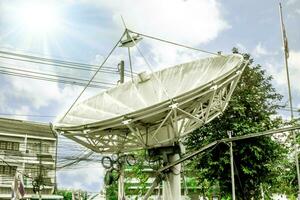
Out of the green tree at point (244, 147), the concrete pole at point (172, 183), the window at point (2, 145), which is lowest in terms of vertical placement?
the concrete pole at point (172, 183)

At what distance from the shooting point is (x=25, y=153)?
203ft

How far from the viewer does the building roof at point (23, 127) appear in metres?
60.3

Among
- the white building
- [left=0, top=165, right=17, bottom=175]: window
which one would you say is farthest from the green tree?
[left=0, top=165, right=17, bottom=175]: window

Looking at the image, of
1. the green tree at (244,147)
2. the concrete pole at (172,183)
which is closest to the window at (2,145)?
the green tree at (244,147)

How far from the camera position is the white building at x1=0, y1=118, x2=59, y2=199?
194 feet

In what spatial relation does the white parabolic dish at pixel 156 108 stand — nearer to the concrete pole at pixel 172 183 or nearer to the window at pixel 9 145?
the concrete pole at pixel 172 183

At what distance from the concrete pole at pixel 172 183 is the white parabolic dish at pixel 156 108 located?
74 centimetres

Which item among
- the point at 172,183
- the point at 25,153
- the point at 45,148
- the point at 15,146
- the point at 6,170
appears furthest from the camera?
the point at 45,148

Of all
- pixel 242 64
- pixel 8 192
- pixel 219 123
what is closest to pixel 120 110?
pixel 242 64

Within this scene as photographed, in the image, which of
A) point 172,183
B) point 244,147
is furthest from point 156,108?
point 244,147

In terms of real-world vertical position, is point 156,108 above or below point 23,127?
below

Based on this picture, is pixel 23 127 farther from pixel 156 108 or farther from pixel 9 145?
pixel 156 108

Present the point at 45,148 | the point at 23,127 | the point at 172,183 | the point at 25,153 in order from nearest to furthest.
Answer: the point at 172,183 < the point at 25,153 < the point at 23,127 < the point at 45,148

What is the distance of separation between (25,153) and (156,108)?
5348 centimetres
